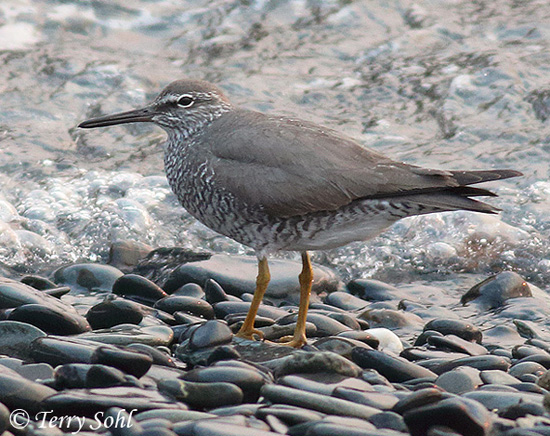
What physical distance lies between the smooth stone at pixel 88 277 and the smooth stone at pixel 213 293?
0.82 meters

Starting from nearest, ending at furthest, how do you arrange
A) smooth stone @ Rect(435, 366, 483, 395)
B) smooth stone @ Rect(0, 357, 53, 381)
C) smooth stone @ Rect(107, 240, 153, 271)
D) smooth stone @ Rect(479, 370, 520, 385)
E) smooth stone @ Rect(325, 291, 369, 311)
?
smooth stone @ Rect(0, 357, 53, 381) < smooth stone @ Rect(435, 366, 483, 395) < smooth stone @ Rect(479, 370, 520, 385) < smooth stone @ Rect(325, 291, 369, 311) < smooth stone @ Rect(107, 240, 153, 271)

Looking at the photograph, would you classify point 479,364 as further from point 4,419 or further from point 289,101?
point 289,101

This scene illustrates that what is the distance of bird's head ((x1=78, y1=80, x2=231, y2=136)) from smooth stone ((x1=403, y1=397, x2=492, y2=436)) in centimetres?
326

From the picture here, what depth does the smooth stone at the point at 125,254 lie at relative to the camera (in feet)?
24.5

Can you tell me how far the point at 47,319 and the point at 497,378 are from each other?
2.75 m

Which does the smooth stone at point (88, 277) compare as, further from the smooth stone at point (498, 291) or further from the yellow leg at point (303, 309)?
the smooth stone at point (498, 291)

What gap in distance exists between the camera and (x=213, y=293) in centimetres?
629

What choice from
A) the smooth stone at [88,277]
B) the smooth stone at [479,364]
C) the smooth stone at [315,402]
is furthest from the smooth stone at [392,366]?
the smooth stone at [88,277]

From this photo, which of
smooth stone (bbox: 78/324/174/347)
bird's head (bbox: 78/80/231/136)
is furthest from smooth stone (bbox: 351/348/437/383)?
bird's head (bbox: 78/80/231/136)

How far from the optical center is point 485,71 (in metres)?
11.4

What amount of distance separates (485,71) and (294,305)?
241 inches

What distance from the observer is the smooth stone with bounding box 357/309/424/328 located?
6.10 metres

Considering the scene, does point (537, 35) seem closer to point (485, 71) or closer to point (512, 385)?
point (485, 71)

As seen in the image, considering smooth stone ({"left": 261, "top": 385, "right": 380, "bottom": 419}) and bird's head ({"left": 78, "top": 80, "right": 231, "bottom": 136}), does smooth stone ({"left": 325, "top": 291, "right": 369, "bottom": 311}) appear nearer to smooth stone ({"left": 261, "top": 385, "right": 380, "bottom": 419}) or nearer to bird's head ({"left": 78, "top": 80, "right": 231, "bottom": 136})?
bird's head ({"left": 78, "top": 80, "right": 231, "bottom": 136})
